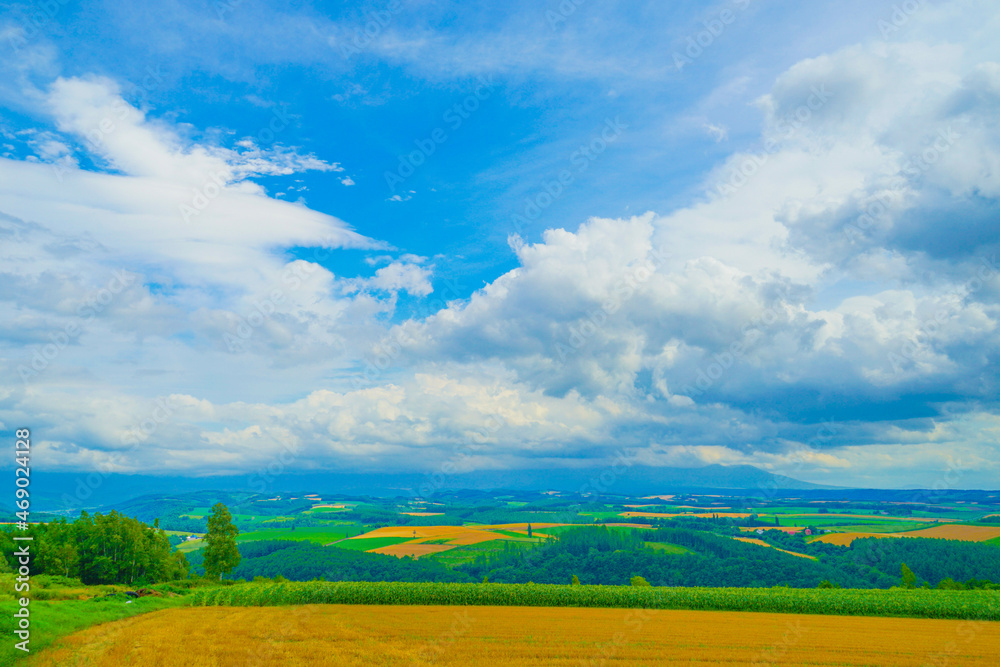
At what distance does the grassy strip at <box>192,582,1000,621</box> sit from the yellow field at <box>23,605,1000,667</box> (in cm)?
339

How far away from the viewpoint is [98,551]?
62.3 metres

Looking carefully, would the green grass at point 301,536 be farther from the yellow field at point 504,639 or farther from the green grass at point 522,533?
the yellow field at point 504,639

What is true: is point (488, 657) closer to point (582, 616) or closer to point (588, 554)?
point (582, 616)

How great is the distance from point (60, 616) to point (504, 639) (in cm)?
2942

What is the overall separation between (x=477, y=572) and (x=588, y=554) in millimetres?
36335

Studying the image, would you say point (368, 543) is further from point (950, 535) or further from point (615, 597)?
point (950, 535)

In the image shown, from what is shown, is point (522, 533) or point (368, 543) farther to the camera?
point (522, 533)

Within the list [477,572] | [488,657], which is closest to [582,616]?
[488,657]

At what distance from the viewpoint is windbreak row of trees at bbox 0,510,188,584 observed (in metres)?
59.3

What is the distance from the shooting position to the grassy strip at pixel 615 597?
169 ft

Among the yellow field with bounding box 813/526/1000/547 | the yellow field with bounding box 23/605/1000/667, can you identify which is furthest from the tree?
the yellow field with bounding box 813/526/1000/547

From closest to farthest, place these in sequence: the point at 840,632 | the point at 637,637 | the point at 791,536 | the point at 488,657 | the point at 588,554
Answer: the point at 488,657
the point at 637,637
the point at 840,632
the point at 588,554
the point at 791,536

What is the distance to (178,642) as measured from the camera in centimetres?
3209

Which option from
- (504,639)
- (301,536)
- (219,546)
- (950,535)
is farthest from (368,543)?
(950,535)
